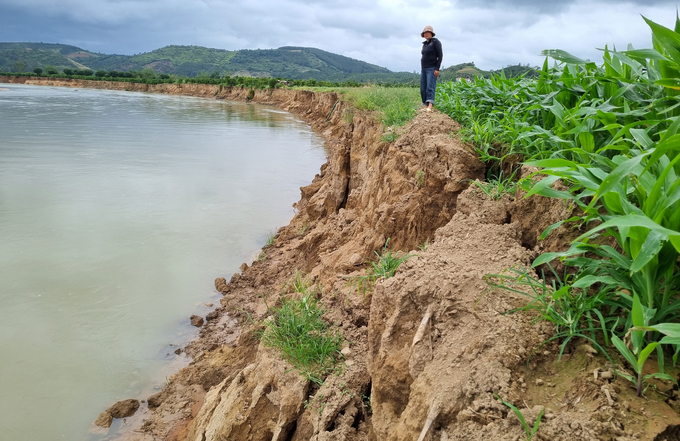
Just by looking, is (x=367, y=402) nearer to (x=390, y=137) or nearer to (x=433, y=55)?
(x=390, y=137)

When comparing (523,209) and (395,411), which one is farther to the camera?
(523,209)

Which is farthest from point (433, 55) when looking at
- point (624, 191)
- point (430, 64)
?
point (624, 191)

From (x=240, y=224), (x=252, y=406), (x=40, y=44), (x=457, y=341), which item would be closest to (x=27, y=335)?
(x=252, y=406)

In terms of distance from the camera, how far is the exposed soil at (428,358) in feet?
4.80

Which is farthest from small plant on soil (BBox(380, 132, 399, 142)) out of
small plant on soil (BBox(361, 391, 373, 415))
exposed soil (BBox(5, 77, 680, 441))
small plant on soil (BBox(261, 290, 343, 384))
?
small plant on soil (BBox(361, 391, 373, 415))

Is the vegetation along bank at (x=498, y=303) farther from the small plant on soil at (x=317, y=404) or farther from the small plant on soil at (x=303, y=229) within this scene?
the small plant on soil at (x=303, y=229)

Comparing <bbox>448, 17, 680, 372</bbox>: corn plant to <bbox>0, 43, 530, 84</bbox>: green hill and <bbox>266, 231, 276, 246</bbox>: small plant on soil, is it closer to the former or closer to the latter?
<bbox>266, 231, 276, 246</bbox>: small plant on soil

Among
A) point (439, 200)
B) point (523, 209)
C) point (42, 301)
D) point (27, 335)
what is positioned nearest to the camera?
point (523, 209)

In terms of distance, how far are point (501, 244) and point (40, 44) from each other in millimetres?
→ 236069

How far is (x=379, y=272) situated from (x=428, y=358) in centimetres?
96

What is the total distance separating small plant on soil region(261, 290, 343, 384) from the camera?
272 cm

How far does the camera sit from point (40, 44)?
596 ft

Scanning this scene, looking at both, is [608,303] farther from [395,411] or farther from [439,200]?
[439,200]

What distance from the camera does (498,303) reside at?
1.92 metres
